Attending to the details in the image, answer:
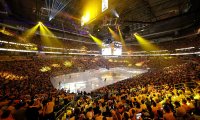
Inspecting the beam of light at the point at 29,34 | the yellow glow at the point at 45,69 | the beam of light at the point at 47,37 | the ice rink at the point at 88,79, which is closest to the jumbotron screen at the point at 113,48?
the ice rink at the point at 88,79

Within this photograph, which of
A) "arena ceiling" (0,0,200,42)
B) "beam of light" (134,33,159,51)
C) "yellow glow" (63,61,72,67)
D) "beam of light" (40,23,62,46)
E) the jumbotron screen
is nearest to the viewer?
"arena ceiling" (0,0,200,42)

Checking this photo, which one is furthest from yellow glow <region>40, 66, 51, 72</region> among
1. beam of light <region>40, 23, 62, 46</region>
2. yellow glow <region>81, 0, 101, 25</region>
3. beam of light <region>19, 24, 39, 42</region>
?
yellow glow <region>81, 0, 101, 25</region>

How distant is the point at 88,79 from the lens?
94.5ft

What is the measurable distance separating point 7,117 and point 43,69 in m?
20.8

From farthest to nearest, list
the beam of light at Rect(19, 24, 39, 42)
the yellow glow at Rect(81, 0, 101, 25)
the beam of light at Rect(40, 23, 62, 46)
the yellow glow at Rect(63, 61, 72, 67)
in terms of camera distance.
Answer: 1. the beam of light at Rect(40, 23, 62, 46)
2. the yellow glow at Rect(63, 61, 72, 67)
3. the beam of light at Rect(19, 24, 39, 42)
4. the yellow glow at Rect(81, 0, 101, 25)

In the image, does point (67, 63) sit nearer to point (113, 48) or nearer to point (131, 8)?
point (113, 48)

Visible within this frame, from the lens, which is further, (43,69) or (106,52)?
(106,52)

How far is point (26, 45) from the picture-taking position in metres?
25.1

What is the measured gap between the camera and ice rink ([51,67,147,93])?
929 inches

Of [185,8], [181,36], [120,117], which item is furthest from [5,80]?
[181,36]

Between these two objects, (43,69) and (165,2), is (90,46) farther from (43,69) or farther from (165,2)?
(165,2)

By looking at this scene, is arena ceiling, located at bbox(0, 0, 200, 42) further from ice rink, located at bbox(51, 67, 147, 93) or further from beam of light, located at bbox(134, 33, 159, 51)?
ice rink, located at bbox(51, 67, 147, 93)

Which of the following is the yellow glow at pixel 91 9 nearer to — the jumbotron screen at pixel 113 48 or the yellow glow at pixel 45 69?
the jumbotron screen at pixel 113 48

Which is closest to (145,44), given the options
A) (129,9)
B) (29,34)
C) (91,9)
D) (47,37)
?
(129,9)
